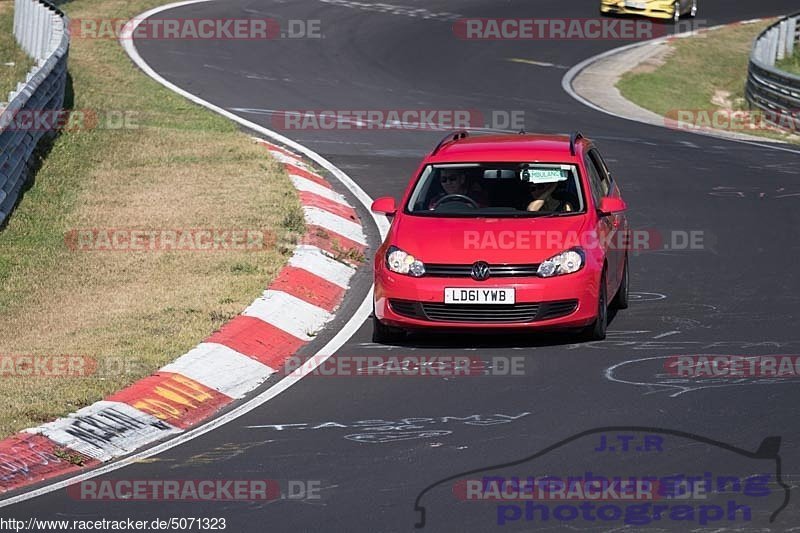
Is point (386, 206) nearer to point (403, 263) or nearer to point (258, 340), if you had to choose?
point (403, 263)

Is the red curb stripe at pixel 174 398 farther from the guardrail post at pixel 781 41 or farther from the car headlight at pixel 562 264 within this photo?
the guardrail post at pixel 781 41

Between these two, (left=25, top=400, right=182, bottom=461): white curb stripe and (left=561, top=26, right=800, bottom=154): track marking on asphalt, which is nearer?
(left=25, top=400, right=182, bottom=461): white curb stripe

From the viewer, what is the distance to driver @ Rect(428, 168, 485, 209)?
488 inches

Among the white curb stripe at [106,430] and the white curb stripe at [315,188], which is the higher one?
the white curb stripe at [106,430]

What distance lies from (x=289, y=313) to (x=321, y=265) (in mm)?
1627

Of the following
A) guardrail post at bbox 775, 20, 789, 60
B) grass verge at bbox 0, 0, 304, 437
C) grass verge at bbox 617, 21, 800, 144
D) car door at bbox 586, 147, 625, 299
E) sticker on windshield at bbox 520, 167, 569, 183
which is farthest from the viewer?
guardrail post at bbox 775, 20, 789, 60

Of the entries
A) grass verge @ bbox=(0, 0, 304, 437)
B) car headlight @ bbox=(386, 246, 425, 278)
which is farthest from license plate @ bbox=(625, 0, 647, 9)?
car headlight @ bbox=(386, 246, 425, 278)

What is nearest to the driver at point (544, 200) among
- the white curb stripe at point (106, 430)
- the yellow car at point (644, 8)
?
the white curb stripe at point (106, 430)

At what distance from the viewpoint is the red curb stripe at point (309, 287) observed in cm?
1294

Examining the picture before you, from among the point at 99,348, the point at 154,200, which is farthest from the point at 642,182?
the point at 99,348

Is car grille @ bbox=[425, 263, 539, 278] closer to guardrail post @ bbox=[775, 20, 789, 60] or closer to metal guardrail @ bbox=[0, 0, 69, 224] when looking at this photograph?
metal guardrail @ bbox=[0, 0, 69, 224]

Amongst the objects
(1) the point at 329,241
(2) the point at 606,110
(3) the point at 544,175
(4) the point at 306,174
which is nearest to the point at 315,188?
(4) the point at 306,174

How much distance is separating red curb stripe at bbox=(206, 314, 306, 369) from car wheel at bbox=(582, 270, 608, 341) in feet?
7.13

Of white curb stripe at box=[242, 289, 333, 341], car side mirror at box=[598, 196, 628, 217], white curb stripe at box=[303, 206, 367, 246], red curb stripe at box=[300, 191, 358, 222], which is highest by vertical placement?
car side mirror at box=[598, 196, 628, 217]
